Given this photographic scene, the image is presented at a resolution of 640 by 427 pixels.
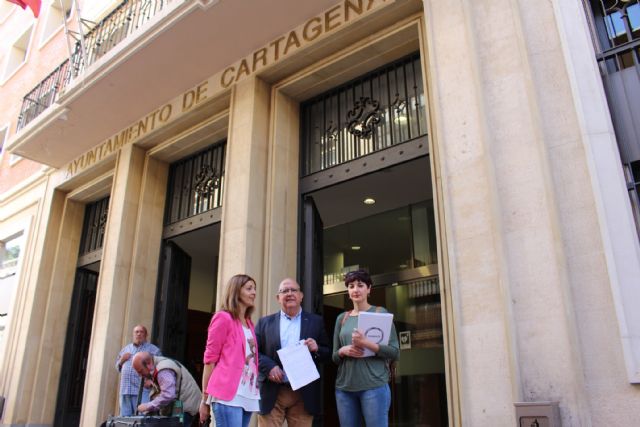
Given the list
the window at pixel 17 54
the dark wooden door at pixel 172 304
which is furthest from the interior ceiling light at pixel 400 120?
the window at pixel 17 54

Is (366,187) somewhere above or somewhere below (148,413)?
above

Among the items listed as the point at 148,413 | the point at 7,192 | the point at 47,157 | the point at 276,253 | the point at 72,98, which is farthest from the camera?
the point at 7,192

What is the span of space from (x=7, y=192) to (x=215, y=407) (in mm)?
12326

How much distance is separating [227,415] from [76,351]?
8.31 m

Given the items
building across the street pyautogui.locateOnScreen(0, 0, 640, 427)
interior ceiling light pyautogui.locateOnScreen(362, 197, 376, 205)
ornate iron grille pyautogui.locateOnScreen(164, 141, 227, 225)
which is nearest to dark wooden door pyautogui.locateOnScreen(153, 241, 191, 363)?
building across the street pyautogui.locateOnScreen(0, 0, 640, 427)

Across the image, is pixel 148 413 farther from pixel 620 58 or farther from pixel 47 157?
pixel 47 157

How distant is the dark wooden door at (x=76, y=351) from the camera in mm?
10672

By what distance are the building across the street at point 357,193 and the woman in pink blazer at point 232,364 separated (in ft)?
5.86

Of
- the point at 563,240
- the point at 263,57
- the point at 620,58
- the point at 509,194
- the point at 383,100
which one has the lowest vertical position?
A: the point at 563,240

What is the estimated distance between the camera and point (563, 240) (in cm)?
451

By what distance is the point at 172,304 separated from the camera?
31.0ft

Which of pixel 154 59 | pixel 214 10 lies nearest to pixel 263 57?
pixel 214 10

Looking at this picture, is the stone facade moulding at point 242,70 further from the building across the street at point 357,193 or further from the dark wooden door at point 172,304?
the dark wooden door at point 172,304

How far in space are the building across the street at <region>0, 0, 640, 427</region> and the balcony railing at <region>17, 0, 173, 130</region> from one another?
3.8 inches
